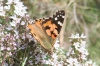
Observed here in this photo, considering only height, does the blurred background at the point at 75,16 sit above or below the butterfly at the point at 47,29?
above

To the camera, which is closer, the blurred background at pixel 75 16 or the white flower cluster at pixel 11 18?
the white flower cluster at pixel 11 18

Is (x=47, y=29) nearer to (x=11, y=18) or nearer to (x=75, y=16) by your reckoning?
(x=11, y=18)

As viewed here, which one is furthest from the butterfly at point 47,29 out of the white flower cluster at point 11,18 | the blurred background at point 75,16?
the blurred background at point 75,16

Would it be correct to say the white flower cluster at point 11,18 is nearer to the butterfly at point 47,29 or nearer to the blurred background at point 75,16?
the butterfly at point 47,29

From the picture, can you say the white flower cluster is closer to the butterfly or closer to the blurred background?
the butterfly

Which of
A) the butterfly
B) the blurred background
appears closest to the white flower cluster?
the butterfly

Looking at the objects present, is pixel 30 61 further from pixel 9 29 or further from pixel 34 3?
pixel 34 3

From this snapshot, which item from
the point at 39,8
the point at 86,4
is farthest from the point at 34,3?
the point at 86,4
